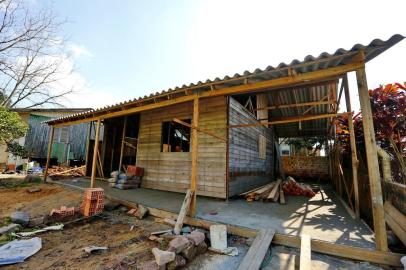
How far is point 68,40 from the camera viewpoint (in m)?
16.0

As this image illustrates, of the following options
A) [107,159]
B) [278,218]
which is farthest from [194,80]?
[107,159]

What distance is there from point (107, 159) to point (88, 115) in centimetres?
445

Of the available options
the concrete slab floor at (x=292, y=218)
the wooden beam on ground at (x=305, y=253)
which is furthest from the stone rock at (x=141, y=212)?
the wooden beam on ground at (x=305, y=253)

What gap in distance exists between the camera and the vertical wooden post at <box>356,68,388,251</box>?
2840mm

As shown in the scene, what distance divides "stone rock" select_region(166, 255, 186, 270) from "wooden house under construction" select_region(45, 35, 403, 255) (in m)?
1.68

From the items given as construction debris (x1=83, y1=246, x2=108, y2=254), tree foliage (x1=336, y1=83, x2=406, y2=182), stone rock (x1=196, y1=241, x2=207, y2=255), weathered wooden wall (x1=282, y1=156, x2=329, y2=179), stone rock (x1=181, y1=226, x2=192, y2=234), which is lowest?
construction debris (x1=83, y1=246, x2=108, y2=254)

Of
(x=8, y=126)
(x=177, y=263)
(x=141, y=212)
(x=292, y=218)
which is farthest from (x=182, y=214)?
(x=8, y=126)

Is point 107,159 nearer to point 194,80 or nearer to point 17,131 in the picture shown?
point 17,131

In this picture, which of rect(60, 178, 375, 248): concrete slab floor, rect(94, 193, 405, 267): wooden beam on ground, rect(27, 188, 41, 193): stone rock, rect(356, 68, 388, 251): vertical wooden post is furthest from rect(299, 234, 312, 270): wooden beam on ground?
rect(27, 188, 41, 193): stone rock

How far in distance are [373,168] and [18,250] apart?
592 centimetres

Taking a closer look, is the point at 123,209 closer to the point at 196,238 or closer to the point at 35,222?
the point at 35,222

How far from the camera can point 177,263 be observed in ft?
8.80

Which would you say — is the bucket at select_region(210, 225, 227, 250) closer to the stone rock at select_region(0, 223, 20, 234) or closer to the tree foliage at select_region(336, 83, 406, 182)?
the stone rock at select_region(0, 223, 20, 234)

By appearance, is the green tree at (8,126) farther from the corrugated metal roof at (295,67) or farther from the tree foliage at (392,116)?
the tree foliage at (392,116)
